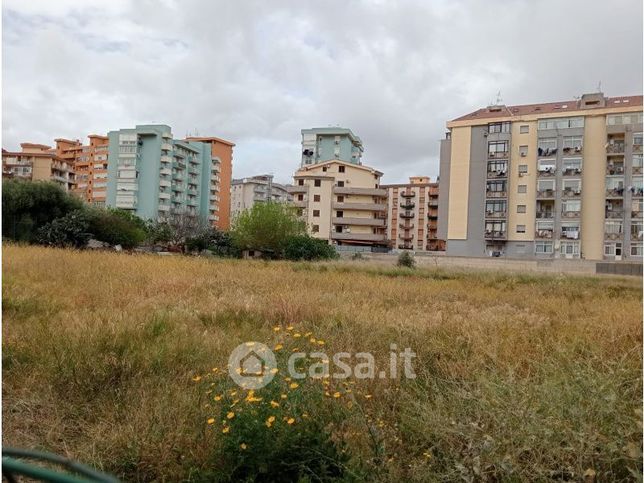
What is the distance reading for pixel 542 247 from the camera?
36.2m

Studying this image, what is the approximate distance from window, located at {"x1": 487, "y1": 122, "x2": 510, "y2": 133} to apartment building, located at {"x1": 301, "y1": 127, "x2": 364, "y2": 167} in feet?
90.1

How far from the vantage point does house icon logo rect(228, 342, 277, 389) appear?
2.47m

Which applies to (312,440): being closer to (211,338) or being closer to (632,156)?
(211,338)

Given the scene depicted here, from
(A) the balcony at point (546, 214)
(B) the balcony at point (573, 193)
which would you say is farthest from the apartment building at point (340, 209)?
(B) the balcony at point (573, 193)

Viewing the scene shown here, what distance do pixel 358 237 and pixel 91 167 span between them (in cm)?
3781

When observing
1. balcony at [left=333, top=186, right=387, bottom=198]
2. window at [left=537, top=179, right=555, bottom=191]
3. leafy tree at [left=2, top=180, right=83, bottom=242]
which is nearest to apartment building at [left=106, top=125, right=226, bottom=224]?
balcony at [left=333, top=186, right=387, bottom=198]

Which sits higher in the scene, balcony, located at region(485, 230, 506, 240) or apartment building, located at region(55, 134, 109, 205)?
apartment building, located at region(55, 134, 109, 205)

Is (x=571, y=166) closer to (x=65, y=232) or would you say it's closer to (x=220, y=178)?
(x=65, y=232)

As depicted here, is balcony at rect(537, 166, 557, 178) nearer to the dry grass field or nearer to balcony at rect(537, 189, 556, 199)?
balcony at rect(537, 189, 556, 199)

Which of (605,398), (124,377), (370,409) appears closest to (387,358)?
(370,409)

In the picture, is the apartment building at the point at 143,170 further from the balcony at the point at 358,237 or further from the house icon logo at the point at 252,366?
the house icon logo at the point at 252,366

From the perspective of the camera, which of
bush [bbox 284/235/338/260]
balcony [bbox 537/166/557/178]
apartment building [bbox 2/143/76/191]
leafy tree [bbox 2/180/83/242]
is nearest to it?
leafy tree [bbox 2/180/83/242]

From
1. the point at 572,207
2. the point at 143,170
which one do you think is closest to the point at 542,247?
the point at 572,207

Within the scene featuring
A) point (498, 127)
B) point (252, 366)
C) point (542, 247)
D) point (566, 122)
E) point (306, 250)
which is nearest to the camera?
point (252, 366)
